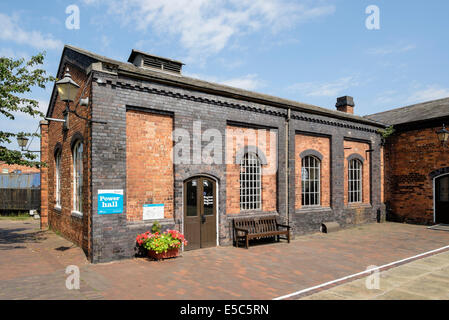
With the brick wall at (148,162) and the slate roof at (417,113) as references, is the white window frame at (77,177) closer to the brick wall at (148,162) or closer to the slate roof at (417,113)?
the brick wall at (148,162)

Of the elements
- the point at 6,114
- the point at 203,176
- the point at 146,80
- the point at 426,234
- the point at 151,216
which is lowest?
the point at 426,234

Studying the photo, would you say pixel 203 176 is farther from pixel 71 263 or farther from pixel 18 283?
pixel 18 283

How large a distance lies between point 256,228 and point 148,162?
426cm

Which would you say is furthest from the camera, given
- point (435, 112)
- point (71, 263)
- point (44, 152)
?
point (435, 112)

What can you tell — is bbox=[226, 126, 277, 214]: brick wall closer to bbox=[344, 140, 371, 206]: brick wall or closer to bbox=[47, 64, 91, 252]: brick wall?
bbox=[47, 64, 91, 252]: brick wall

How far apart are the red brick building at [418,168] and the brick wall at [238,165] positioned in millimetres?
8021

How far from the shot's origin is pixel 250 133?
10672mm

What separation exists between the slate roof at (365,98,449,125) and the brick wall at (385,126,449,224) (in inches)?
25.2

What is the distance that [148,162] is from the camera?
8.45 metres

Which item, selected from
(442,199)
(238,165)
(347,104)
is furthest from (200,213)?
(347,104)

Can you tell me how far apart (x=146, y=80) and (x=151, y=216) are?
12.2 ft

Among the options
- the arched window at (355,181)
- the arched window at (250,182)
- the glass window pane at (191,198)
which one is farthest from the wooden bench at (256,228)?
the arched window at (355,181)

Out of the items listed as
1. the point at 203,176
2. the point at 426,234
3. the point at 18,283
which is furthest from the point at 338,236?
the point at 18,283
